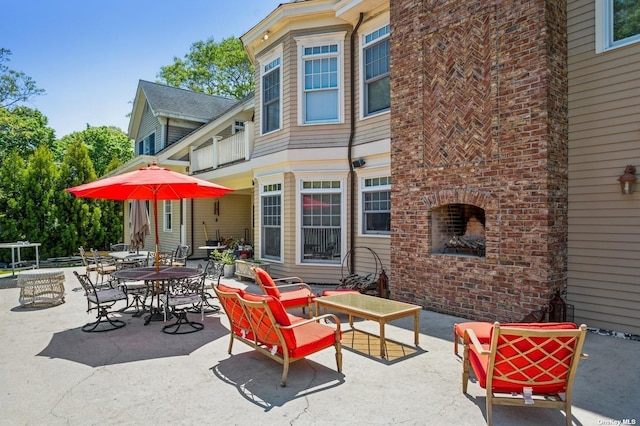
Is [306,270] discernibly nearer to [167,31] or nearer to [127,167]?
[127,167]

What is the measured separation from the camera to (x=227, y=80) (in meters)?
31.8

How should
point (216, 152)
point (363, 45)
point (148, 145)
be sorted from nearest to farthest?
point (363, 45) < point (216, 152) < point (148, 145)

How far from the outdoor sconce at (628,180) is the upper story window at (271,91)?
24.6 ft

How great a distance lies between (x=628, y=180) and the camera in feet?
17.3

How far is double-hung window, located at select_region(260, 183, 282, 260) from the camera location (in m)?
10.5

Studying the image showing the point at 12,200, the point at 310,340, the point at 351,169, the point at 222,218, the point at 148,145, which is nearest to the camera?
the point at 310,340

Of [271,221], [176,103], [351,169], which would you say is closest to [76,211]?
[176,103]

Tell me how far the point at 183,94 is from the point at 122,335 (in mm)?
16223

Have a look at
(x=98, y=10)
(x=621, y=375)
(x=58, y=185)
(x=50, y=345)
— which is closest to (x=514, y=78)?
(x=621, y=375)

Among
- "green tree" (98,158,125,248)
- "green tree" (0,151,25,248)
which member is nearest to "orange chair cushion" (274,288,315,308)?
"green tree" (0,151,25,248)

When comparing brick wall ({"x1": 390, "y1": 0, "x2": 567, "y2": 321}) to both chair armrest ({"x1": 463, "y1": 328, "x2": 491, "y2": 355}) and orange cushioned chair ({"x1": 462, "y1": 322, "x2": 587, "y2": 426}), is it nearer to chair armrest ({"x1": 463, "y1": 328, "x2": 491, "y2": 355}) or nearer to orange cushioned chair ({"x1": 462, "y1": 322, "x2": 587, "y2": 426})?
chair armrest ({"x1": 463, "y1": 328, "x2": 491, "y2": 355})

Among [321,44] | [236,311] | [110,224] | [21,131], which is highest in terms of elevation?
[21,131]

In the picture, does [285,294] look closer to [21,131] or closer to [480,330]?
[480,330]

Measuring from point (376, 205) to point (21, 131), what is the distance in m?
24.8
